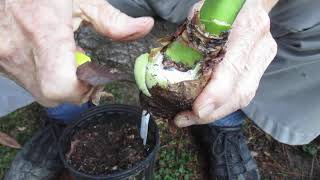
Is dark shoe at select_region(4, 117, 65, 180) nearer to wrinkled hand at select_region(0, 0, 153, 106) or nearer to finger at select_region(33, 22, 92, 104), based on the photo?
wrinkled hand at select_region(0, 0, 153, 106)

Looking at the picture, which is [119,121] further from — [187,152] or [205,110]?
[205,110]

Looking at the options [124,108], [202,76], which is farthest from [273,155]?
[202,76]

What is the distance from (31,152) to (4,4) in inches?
32.8

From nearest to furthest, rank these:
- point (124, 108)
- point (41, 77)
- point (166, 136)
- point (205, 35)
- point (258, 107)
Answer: point (205, 35) < point (41, 77) < point (124, 108) < point (258, 107) < point (166, 136)

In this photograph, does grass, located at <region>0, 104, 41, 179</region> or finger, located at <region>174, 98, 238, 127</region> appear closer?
finger, located at <region>174, 98, 238, 127</region>

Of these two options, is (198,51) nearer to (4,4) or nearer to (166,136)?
(4,4)

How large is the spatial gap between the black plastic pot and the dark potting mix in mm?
17

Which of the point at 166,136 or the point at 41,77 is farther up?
the point at 41,77

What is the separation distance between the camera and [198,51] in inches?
34.5

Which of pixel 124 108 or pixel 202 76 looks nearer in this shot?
pixel 202 76

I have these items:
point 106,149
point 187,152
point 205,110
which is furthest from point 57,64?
point 187,152

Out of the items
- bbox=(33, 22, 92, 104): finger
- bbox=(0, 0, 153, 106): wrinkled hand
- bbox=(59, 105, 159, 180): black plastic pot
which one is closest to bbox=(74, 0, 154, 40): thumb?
bbox=(0, 0, 153, 106): wrinkled hand

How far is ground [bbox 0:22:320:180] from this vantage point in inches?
70.6

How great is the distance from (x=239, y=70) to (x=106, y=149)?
23.9 inches
